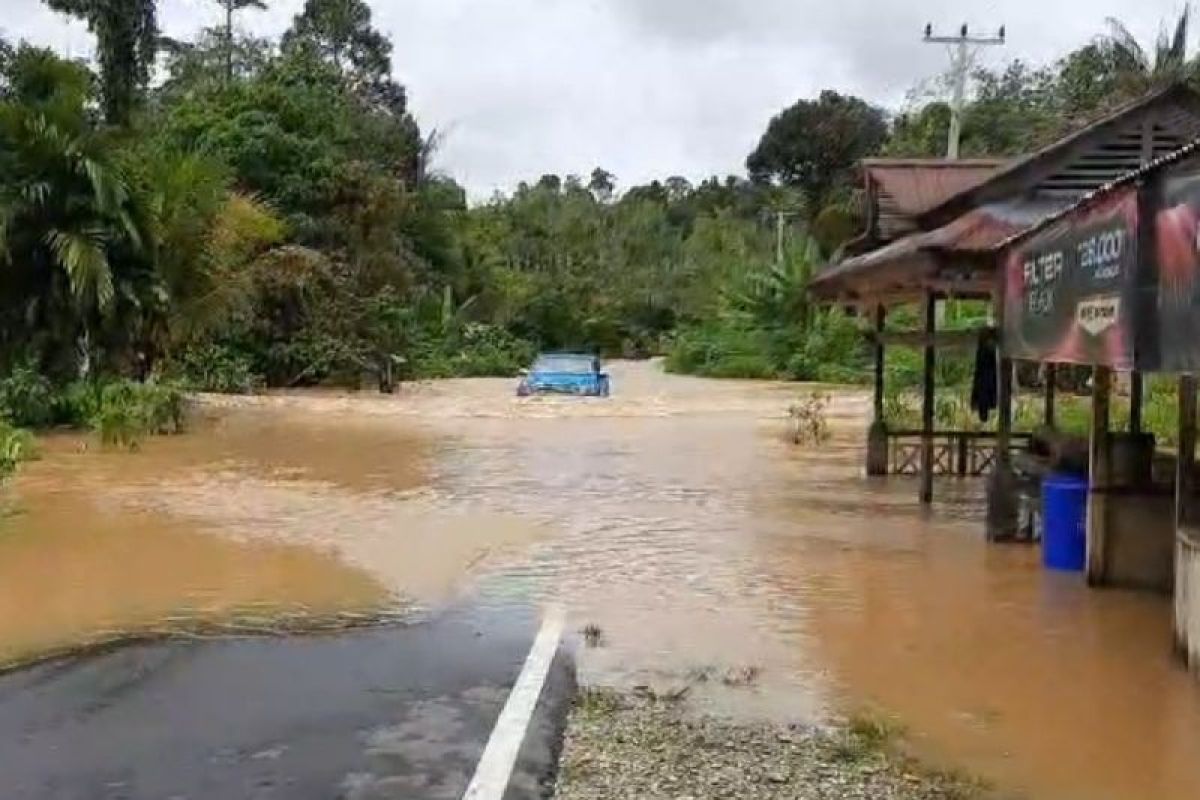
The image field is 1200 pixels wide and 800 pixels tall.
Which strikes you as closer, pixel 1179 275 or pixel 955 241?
pixel 1179 275

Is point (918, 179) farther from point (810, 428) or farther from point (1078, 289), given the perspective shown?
point (1078, 289)

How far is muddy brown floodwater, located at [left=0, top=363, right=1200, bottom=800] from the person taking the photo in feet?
25.0

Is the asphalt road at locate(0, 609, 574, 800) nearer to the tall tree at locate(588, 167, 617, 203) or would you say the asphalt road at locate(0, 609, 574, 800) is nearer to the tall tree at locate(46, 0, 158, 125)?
the tall tree at locate(46, 0, 158, 125)

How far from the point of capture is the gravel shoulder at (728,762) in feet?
19.4

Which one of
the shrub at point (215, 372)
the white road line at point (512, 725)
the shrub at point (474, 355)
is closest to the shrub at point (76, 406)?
the shrub at point (215, 372)

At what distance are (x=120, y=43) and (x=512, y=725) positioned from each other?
3174 centimetres

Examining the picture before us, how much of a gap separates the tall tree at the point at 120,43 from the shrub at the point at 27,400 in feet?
37.7

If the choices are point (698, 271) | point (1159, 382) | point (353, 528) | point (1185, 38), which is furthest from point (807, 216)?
point (353, 528)

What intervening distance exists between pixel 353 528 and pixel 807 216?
175ft

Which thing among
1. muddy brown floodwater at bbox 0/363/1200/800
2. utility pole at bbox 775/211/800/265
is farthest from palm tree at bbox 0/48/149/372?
utility pole at bbox 775/211/800/265

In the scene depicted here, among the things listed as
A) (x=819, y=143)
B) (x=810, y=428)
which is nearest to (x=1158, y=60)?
(x=810, y=428)

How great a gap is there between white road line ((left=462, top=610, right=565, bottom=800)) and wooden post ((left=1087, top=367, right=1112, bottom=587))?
434 centimetres

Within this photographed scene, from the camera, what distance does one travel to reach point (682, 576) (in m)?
11.8

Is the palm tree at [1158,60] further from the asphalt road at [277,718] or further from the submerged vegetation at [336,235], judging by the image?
the asphalt road at [277,718]
